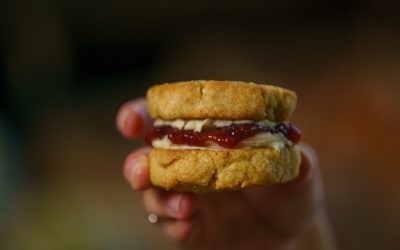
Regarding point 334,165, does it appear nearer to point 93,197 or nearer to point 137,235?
point 137,235

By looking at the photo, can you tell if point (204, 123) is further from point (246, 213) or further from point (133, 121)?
point (246, 213)

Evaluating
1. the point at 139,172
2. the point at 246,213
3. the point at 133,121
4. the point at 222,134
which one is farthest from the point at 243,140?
the point at 246,213

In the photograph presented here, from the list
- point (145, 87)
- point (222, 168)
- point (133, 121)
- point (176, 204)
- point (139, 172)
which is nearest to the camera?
point (222, 168)

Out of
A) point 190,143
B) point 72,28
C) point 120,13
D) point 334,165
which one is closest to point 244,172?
point 190,143

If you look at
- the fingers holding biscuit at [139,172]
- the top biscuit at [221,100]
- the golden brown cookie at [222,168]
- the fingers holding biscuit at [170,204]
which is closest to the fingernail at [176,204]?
the fingers holding biscuit at [170,204]

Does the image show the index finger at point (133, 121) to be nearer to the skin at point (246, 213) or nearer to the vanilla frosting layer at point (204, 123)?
the skin at point (246, 213)

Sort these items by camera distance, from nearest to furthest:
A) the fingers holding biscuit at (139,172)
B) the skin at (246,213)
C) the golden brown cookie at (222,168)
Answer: the golden brown cookie at (222,168), the fingers holding biscuit at (139,172), the skin at (246,213)
